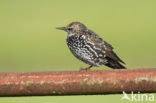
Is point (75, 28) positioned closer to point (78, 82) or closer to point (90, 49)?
point (90, 49)

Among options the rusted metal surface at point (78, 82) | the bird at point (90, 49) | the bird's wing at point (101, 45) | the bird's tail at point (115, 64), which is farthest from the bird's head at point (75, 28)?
the rusted metal surface at point (78, 82)

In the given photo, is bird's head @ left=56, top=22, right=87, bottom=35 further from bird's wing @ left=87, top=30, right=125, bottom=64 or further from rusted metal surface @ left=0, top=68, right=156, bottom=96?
rusted metal surface @ left=0, top=68, right=156, bottom=96

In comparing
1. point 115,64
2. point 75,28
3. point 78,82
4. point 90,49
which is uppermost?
point 75,28

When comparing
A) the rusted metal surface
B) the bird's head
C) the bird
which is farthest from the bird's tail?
the rusted metal surface

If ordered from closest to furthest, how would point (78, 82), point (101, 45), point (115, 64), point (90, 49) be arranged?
point (78, 82) → point (115, 64) → point (90, 49) → point (101, 45)

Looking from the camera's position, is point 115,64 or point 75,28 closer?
point 115,64

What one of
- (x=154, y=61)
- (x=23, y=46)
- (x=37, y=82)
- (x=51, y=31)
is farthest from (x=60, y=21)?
(x=37, y=82)

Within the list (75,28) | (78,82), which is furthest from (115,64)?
(78,82)

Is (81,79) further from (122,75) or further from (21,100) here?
(21,100)
